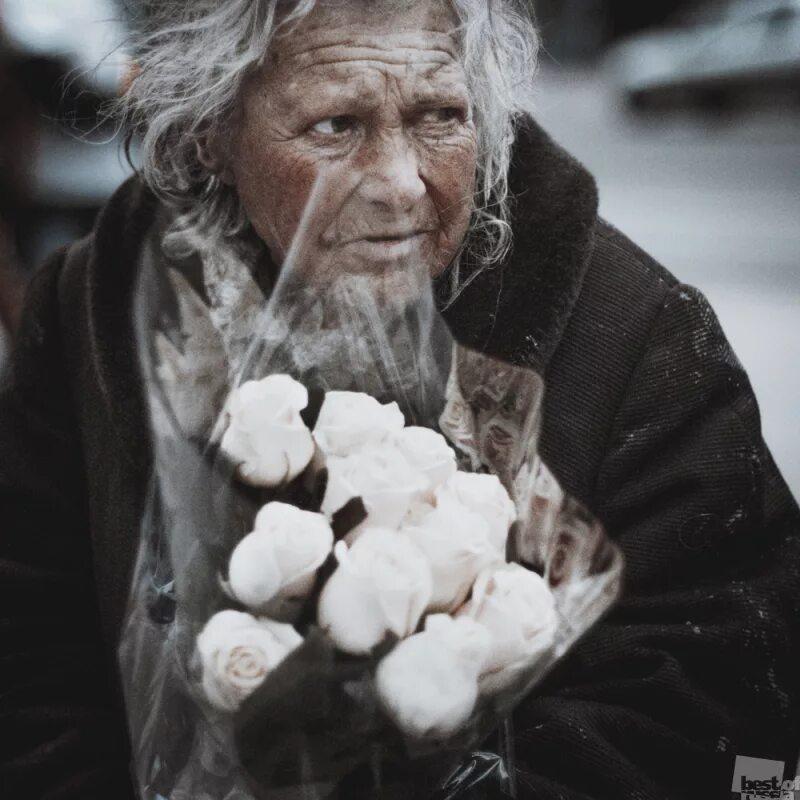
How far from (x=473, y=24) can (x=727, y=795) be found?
110cm

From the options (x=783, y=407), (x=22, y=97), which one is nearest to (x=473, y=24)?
(x=783, y=407)

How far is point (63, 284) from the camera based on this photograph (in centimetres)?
186

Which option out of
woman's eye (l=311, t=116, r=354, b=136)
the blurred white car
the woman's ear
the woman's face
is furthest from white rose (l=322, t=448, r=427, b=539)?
the blurred white car

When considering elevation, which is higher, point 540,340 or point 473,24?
point 473,24

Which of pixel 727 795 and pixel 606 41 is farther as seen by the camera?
pixel 606 41

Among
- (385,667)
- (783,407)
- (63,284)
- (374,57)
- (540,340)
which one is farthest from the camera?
(783,407)

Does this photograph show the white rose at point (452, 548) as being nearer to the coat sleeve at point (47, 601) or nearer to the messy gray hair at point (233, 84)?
the messy gray hair at point (233, 84)

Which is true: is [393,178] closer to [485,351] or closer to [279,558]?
[485,351]

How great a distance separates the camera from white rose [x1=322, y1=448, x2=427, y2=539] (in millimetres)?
950

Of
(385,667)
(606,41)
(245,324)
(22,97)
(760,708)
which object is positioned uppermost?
(606,41)

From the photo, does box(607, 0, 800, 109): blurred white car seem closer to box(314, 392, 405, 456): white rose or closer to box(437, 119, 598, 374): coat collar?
box(437, 119, 598, 374): coat collar

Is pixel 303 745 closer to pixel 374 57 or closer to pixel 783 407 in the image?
pixel 374 57

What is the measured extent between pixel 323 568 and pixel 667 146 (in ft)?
36.7

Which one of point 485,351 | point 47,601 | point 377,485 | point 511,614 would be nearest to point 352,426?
point 377,485
